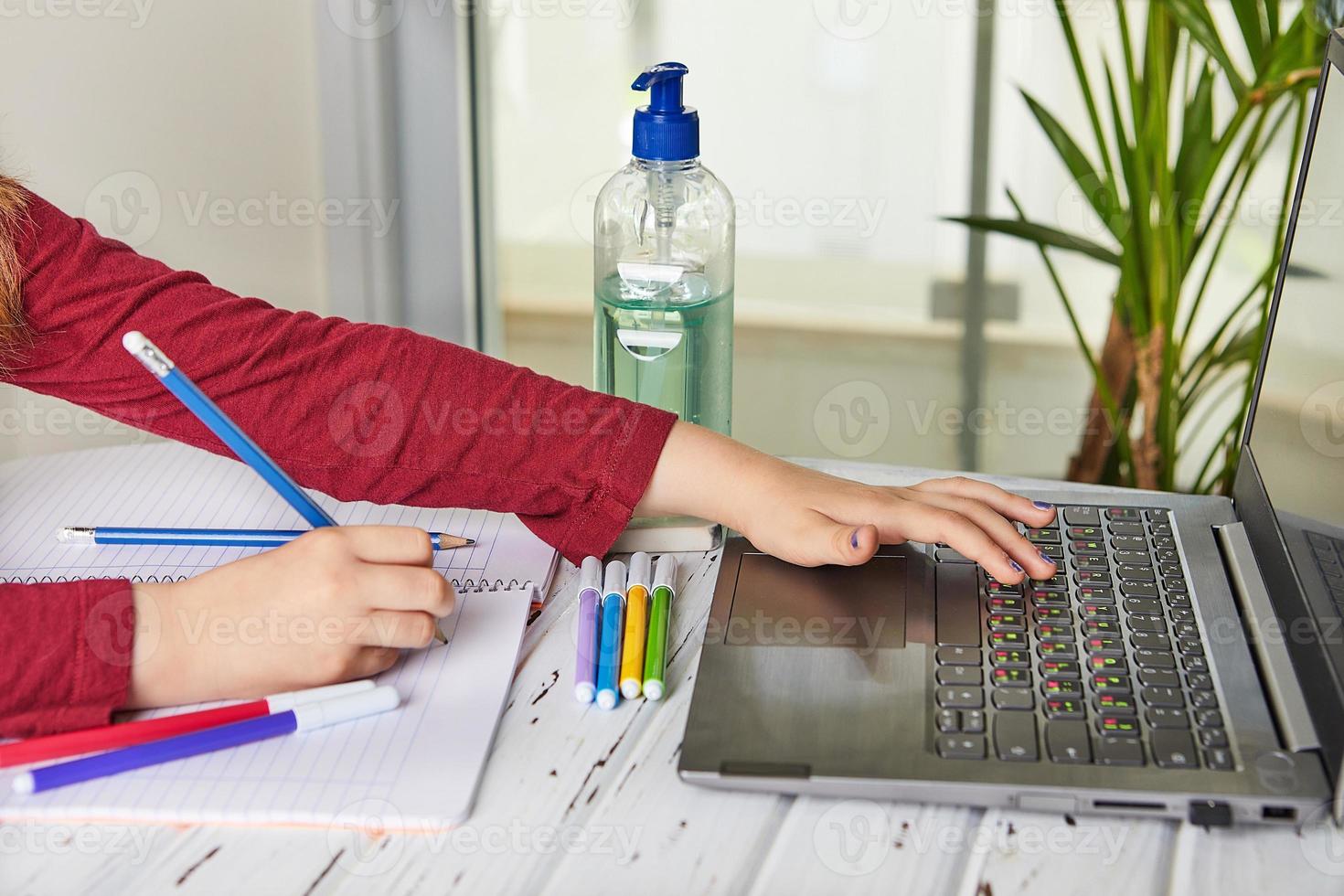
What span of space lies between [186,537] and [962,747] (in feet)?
1.57

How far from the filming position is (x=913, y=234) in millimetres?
1930

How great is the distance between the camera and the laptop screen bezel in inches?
20.8

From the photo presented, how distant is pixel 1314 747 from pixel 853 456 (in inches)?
62.1

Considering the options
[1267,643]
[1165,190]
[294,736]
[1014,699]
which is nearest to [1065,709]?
[1014,699]

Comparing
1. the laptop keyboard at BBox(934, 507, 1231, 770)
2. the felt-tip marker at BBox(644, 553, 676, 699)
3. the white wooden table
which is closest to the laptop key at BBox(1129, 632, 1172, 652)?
the laptop keyboard at BBox(934, 507, 1231, 770)

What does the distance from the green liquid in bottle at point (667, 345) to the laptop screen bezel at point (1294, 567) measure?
1.07 feet

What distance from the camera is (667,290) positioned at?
0.83 meters

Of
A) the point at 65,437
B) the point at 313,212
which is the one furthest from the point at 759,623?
the point at 313,212

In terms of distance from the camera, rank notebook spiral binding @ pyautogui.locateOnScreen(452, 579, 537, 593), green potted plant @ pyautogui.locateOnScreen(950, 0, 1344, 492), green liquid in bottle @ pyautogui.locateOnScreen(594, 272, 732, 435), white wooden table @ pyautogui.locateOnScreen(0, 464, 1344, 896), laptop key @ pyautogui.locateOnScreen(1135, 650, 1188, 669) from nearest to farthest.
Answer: white wooden table @ pyautogui.locateOnScreen(0, 464, 1344, 896), laptop key @ pyautogui.locateOnScreen(1135, 650, 1188, 669), notebook spiral binding @ pyautogui.locateOnScreen(452, 579, 537, 593), green liquid in bottle @ pyautogui.locateOnScreen(594, 272, 732, 435), green potted plant @ pyautogui.locateOnScreen(950, 0, 1344, 492)

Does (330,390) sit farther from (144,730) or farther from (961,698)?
(961,698)

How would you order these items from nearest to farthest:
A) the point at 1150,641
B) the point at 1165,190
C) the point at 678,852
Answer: the point at 678,852
the point at 1150,641
the point at 1165,190

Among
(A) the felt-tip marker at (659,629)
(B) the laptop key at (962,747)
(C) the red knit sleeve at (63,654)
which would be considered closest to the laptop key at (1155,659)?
(B) the laptop key at (962,747)

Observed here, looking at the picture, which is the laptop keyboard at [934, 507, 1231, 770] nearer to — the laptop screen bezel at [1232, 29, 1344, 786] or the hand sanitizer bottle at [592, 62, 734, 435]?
the laptop screen bezel at [1232, 29, 1344, 786]

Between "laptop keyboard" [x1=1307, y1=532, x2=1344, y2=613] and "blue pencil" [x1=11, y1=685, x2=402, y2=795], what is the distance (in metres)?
0.43
